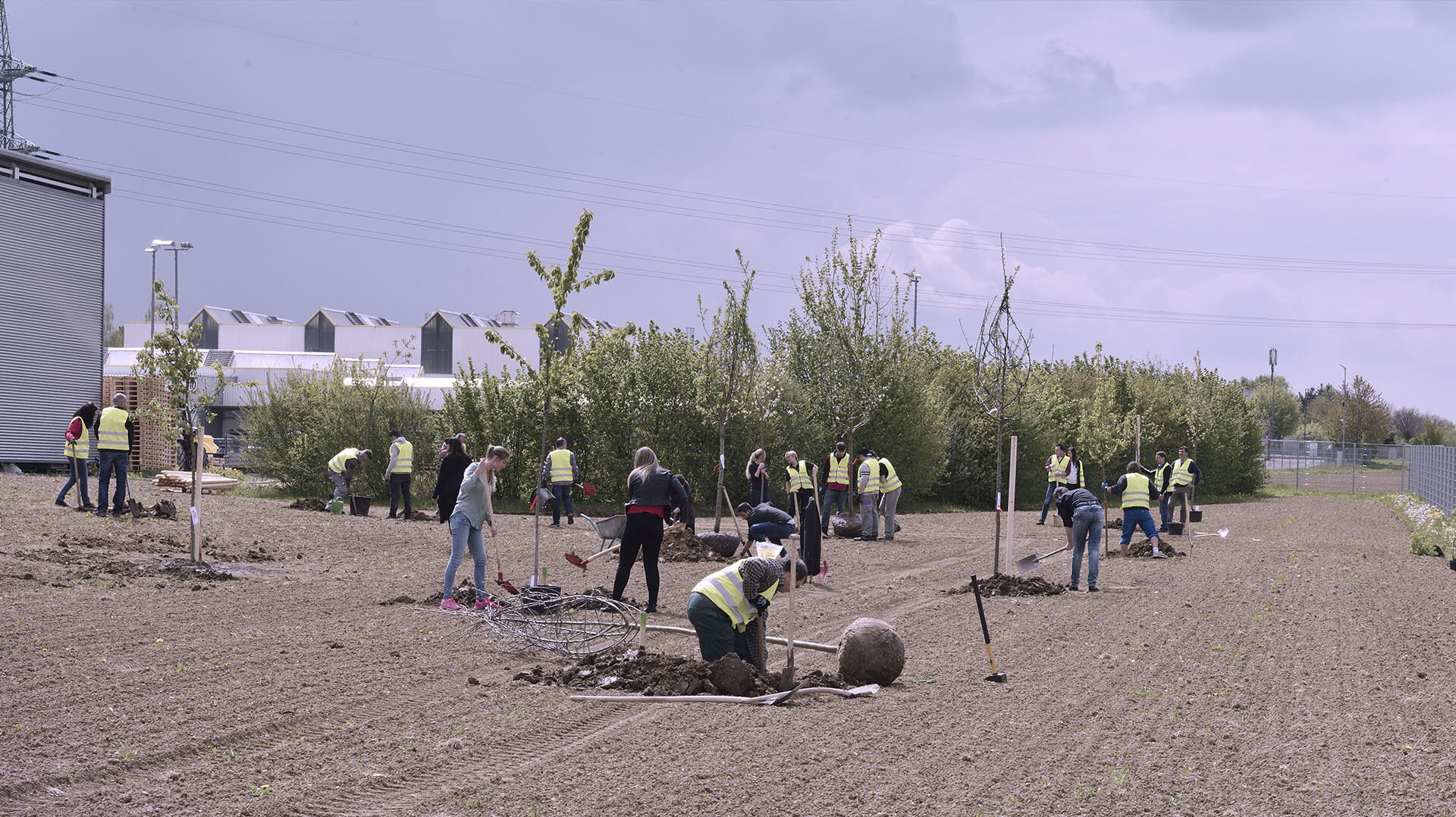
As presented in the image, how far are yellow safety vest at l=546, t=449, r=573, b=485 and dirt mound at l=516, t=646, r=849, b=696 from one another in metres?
12.0

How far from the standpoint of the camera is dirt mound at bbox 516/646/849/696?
24.3 ft

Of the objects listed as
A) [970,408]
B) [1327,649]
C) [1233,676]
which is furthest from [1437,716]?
[970,408]

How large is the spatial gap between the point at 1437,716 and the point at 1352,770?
1.77 m

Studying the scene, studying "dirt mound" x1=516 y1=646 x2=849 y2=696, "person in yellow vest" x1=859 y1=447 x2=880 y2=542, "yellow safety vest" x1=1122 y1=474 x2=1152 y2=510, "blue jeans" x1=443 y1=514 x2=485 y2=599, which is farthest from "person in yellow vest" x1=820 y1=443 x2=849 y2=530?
"dirt mound" x1=516 y1=646 x2=849 y2=696

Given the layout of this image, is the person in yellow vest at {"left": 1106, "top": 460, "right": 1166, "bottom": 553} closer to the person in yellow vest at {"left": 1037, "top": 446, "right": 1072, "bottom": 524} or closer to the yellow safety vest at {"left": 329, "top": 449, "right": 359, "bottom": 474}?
the person in yellow vest at {"left": 1037, "top": 446, "right": 1072, "bottom": 524}

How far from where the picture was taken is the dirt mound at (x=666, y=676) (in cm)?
742

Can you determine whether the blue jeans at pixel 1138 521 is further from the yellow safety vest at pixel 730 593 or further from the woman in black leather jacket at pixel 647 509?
the yellow safety vest at pixel 730 593

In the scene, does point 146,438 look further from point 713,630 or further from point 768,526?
point 713,630

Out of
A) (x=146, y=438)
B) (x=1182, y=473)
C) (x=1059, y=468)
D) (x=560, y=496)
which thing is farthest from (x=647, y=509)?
(x=146, y=438)

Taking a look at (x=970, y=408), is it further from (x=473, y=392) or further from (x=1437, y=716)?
(x=1437, y=716)

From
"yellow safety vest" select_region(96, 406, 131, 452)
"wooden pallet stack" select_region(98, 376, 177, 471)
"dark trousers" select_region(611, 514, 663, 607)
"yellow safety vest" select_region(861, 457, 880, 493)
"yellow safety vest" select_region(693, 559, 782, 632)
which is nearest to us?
"yellow safety vest" select_region(693, 559, 782, 632)

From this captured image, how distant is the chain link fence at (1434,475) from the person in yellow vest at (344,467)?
934 inches

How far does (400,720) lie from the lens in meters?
6.79

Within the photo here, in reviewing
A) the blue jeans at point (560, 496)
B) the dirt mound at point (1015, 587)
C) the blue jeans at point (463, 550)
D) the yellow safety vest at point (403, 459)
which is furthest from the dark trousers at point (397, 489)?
the dirt mound at point (1015, 587)
